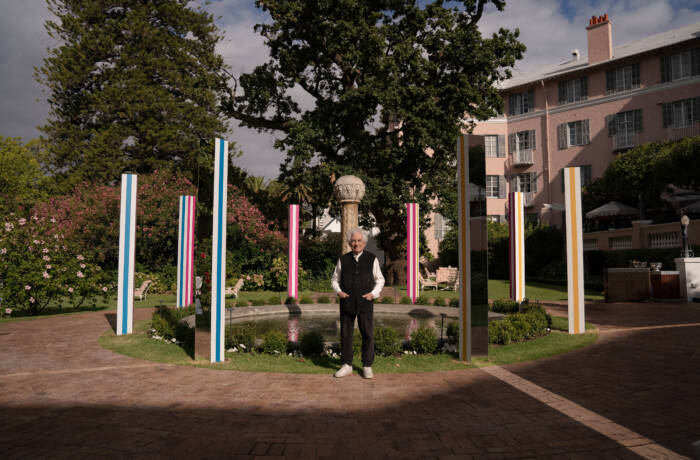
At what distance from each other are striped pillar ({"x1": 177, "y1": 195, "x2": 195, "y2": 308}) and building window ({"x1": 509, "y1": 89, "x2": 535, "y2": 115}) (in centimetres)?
3247

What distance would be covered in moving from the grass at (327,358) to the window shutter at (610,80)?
3084 cm

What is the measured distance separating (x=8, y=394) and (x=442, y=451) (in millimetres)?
5224

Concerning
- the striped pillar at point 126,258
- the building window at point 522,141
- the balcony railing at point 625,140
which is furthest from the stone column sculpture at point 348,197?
the building window at point 522,141

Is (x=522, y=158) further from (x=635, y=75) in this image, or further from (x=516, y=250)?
(x=516, y=250)

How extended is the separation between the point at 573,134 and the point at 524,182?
512cm

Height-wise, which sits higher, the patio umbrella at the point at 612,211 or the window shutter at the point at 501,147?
the window shutter at the point at 501,147

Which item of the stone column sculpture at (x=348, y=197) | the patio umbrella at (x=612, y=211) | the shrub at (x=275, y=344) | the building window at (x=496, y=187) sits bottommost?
the shrub at (x=275, y=344)

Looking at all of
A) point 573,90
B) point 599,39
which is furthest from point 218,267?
point 599,39

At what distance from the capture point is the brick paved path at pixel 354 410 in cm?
382

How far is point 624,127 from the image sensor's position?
105 feet

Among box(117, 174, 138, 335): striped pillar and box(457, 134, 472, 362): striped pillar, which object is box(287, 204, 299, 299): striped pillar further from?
box(457, 134, 472, 362): striped pillar

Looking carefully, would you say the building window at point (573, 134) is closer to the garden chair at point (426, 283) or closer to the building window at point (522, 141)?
the building window at point (522, 141)

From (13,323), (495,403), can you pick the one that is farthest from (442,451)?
(13,323)

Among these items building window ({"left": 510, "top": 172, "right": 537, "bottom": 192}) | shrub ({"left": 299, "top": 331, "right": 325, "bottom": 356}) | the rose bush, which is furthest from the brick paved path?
building window ({"left": 510, "top": 172, "right": 537, "bottom": 192})
